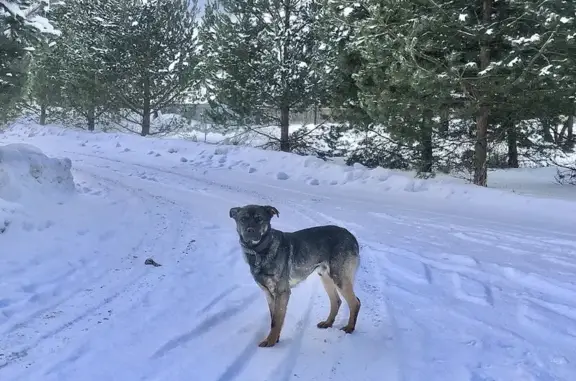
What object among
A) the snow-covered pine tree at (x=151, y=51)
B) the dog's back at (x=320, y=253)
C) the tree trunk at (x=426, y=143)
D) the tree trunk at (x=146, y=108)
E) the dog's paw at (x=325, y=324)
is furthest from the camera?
the tree trunk at (x=146, y=108)

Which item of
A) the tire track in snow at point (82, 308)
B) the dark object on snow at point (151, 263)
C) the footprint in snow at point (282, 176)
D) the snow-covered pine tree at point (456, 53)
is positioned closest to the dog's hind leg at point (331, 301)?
the tire track in snow at point (82, 308)

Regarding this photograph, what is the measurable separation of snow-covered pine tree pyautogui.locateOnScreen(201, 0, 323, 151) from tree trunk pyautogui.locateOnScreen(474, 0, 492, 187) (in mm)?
6415

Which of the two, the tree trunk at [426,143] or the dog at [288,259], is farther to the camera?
the tree trunk at [426,143]

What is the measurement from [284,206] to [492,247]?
4411mm

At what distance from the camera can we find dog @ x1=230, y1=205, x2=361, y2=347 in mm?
4480

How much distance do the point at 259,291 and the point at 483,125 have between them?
9.01m

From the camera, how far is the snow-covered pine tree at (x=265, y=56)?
18.0 meters

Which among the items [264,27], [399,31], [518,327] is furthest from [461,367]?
[264,27]

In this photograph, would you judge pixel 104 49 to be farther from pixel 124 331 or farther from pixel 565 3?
pixel 124 331

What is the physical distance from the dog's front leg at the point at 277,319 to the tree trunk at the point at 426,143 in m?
9.52

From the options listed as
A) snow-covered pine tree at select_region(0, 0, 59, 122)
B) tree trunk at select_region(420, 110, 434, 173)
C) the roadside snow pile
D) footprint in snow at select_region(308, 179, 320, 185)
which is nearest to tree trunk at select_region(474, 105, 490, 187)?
tree trunk at select_region(420, 110, 434, 173)

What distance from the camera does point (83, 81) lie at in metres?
26.8

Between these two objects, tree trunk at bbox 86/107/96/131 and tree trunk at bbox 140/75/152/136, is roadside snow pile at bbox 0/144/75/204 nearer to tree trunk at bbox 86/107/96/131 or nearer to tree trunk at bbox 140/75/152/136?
tree trunk at bbox 140/75/152/136

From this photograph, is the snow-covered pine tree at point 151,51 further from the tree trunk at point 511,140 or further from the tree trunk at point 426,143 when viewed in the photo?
the tree trunk at point 511,140
